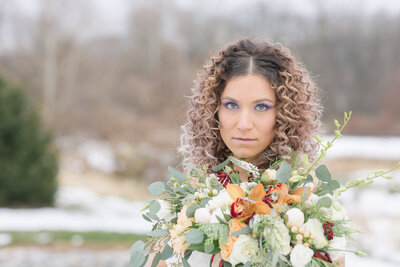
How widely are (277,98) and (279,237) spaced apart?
72 centimetres

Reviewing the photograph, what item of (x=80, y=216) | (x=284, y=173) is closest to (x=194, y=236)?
(x=284, y=173)

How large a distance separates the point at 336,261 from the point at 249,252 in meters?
0.43

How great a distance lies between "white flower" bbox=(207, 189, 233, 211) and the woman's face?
1.25ft

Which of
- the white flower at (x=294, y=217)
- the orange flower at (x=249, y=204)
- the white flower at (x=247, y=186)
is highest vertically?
the white flower at (x=247, y=186)

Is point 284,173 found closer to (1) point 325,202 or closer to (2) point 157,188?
(1) point 325,202

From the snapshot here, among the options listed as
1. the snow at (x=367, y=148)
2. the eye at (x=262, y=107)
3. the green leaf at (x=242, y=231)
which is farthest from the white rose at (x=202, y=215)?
the snow at (x=367, y=148)

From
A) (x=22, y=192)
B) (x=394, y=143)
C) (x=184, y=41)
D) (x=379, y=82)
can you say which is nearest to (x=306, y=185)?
(x=22, y=192)

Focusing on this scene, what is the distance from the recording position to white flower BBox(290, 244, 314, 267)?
4.85ft

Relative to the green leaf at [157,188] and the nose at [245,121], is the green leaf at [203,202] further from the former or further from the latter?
the nose at [245,121]

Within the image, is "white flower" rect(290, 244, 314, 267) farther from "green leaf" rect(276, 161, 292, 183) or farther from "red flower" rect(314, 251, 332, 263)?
"green leaf" rect(276, 161, 292, 183)

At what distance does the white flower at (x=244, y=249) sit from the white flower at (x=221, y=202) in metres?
0.13

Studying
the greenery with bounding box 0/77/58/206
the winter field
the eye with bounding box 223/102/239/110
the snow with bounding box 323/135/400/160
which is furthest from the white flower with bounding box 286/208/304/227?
the snow with bounding box 323/135/400/160

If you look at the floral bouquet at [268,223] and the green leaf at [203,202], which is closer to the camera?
the floral bouquet at [268,223]

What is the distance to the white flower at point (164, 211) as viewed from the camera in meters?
1.83
